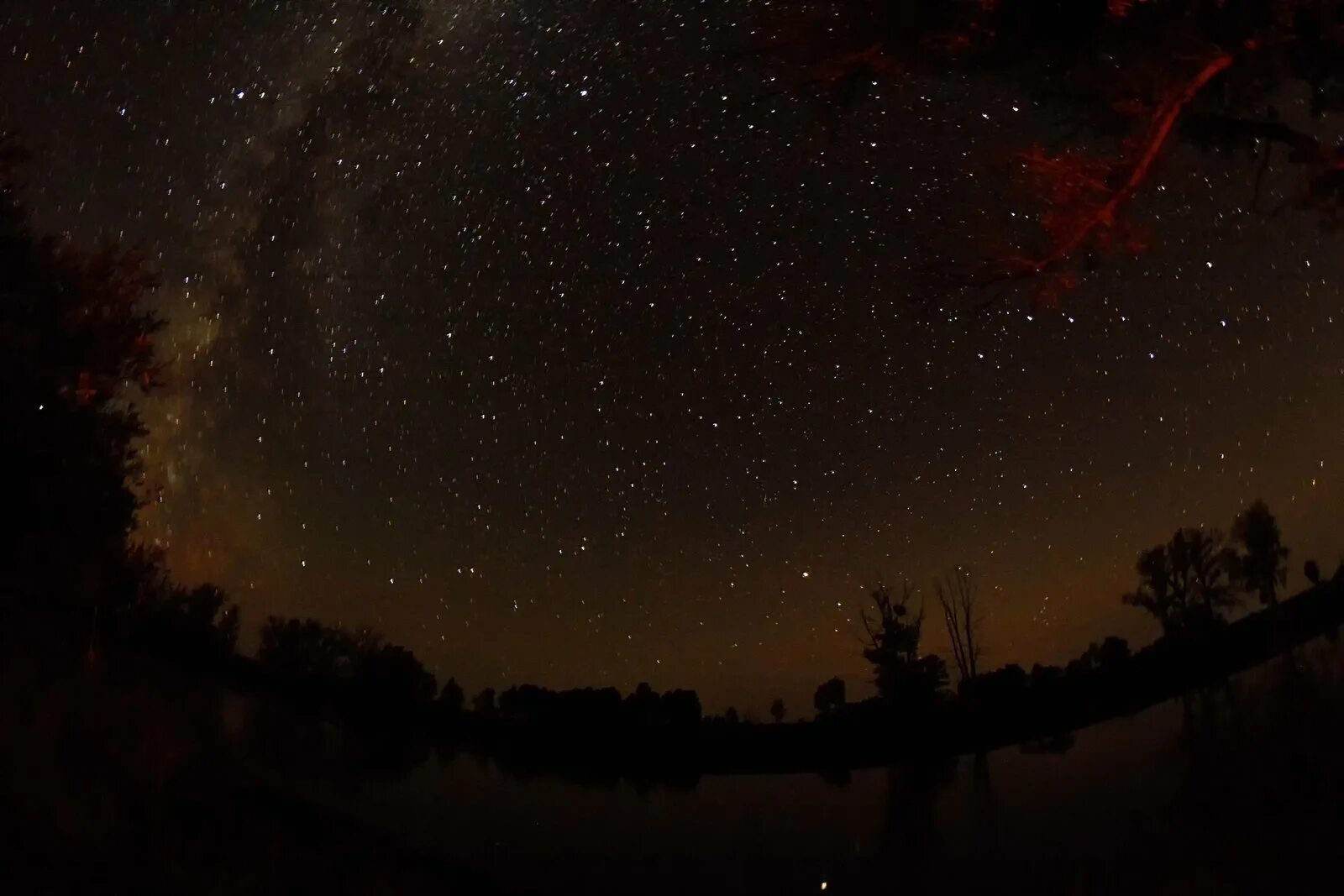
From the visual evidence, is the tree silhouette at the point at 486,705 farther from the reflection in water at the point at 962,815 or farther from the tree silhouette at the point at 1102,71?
the tree silhouette at the point at 1102,71

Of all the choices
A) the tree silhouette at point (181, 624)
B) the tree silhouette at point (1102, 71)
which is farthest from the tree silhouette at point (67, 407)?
the tree silhouette at point (1102, 71)

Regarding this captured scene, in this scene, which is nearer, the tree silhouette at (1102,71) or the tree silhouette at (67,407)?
the tree silhouette at (1102,71)

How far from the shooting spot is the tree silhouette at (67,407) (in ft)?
47.3

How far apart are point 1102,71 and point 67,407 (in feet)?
48.9

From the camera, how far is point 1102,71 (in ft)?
27.0

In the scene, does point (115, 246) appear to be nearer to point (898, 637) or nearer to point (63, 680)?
point (63, 680)

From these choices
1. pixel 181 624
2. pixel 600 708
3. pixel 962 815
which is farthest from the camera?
pixel 600 708

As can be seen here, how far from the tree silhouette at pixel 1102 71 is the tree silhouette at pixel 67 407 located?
438 inches

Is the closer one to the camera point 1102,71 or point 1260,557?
point 1102,71

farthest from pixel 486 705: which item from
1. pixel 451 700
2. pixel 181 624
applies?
pixel 181 624

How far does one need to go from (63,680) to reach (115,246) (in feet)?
39.1

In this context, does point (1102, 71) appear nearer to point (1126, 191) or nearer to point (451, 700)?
point (1126, 191)

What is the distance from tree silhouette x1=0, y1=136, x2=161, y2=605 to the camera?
47.3ft

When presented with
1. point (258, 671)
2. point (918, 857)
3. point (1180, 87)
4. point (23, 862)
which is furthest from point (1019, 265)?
point (258, 671)
